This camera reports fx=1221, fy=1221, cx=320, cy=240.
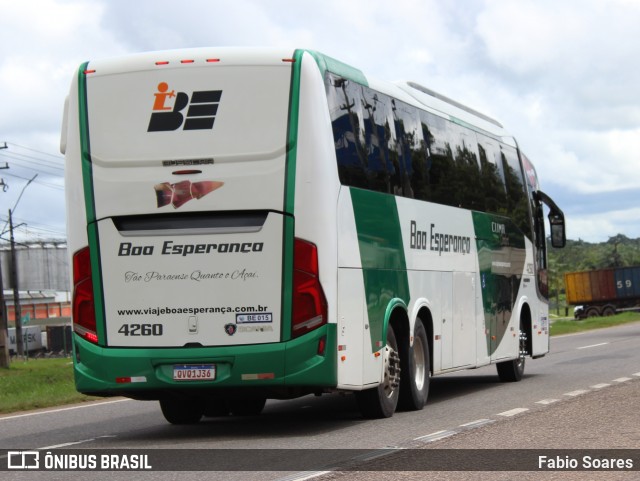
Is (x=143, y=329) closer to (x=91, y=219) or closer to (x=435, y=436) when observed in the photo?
(x=91, y=219)

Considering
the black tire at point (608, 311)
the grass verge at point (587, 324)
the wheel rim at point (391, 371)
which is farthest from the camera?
the black tire at point (608, 311)

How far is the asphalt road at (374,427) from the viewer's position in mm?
10070

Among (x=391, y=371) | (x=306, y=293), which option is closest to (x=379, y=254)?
(x=391, y=371)

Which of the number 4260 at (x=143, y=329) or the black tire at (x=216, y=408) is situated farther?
the black tire at (x=216, y=408)

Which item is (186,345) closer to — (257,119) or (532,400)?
(257,119)

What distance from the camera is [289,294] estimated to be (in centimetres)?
1152

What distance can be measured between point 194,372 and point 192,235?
131cm

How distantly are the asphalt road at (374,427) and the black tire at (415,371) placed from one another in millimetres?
231

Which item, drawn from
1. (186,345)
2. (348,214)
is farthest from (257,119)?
(186,345)

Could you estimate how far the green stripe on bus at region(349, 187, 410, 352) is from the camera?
41.4ft

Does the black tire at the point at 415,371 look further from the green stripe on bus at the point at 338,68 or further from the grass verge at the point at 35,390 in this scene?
the grass verge at the point at 35,390

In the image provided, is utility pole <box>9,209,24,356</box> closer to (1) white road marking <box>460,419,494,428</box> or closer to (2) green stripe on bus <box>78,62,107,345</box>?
(2) green stripe on bus <box>78,62,107,345</box>

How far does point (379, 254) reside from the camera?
518 inches

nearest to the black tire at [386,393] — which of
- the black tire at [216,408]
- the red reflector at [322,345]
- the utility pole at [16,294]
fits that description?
the red reflector at [322,345]
